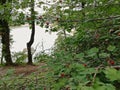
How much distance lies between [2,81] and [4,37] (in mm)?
8630

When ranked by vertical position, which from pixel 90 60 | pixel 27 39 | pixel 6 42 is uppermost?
pixel 90 60

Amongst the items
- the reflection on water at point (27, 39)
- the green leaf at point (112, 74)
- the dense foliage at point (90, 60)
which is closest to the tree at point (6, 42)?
the reflection on water at point (27, 39)

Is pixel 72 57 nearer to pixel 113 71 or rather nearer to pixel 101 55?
pixel 101 55

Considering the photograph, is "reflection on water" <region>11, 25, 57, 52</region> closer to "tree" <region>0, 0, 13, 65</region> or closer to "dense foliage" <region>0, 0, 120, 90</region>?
"tree" <region>0, 0, 13, 65</region>

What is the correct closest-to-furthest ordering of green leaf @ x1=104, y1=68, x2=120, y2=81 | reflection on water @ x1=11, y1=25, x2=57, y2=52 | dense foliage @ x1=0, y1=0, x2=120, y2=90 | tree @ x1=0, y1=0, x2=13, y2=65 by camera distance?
green leaf @ x1=104, y1=68, x2=120, y2=81
dense foliage @ x1=0, y1=0, x2=120, y2=90
tree @ x1=0, y1=0, x2=13, y2=65
reflection on water @ x1=11, y1=25, x2=57, y2=52

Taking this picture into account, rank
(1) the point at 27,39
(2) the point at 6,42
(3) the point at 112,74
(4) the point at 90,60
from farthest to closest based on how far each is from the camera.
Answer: (1) the point at 27,39 → (2) the point at 6,42 → (4) the point at 90,60 → (3) the point at 112,74

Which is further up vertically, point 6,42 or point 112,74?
point 112,74

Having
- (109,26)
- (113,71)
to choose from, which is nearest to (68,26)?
(109,26)

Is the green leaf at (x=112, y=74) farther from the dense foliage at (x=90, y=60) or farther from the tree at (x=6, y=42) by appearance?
the tree at (x=6, y=42)

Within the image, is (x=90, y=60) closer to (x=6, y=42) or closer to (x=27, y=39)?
(x=6, y=42)

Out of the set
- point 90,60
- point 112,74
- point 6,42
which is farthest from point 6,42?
point 112,74

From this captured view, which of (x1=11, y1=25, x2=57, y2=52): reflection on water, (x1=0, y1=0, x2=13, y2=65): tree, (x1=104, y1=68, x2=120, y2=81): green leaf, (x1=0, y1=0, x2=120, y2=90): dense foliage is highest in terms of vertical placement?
(x1=104, y1=68, x2=120, y2=81): green leaf

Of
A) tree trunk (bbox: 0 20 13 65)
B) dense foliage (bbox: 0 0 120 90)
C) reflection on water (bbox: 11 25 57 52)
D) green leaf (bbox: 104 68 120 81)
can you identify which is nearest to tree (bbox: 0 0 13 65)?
tree trunk (bbox: 0 20 13 65)

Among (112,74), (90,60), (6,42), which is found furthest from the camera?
(6,42)
